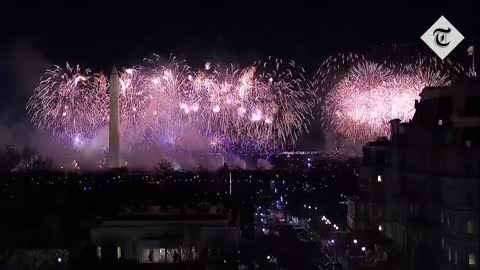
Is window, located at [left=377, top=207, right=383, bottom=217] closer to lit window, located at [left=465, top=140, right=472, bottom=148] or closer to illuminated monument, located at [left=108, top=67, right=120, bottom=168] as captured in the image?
lit window, located at [left=465, top=140, right=472, bottom=148]

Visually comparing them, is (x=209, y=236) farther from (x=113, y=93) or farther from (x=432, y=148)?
(x=113, y=93)

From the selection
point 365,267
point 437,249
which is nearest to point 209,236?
point 365,267

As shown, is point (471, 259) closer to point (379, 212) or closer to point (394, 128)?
point (394, 128)

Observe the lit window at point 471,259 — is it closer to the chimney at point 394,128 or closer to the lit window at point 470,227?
the lit window at point 470,227

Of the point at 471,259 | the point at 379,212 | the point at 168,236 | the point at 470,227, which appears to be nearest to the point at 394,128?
the point at 379,212

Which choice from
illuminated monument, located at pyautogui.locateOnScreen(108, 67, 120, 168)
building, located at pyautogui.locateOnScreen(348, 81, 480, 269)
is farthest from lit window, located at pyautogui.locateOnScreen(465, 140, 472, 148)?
illuminated monument, located at pyautogui.locateOnScreen(108, 67, 120, 168)
